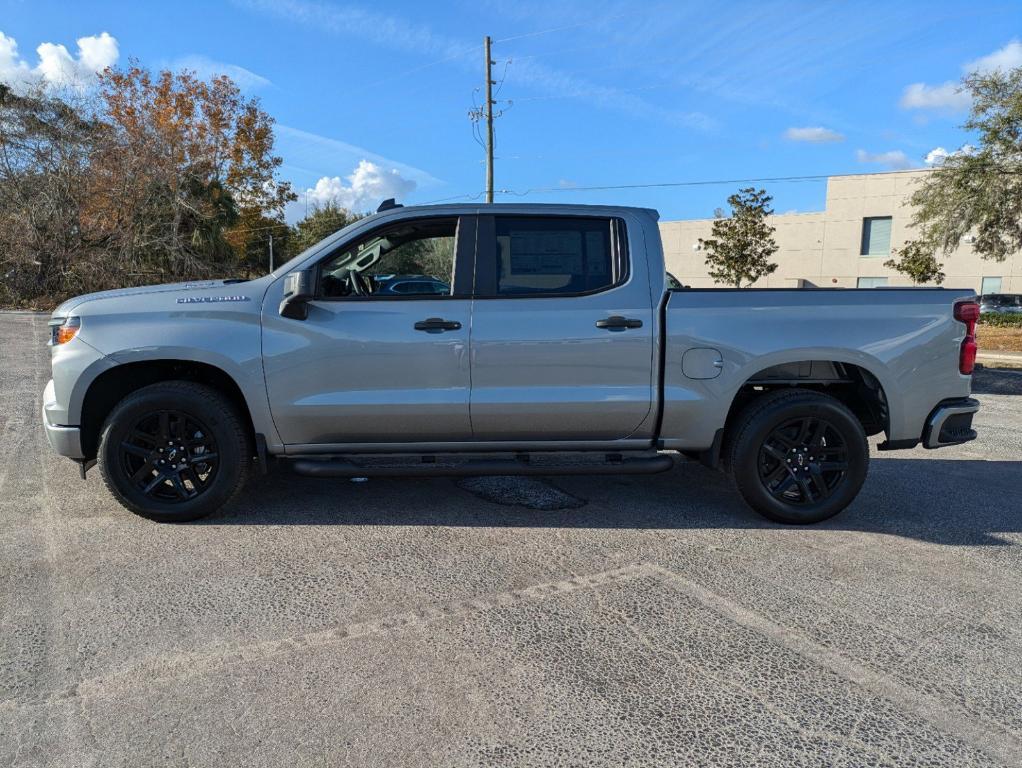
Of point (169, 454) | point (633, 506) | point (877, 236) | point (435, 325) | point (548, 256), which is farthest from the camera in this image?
point (877, 236)

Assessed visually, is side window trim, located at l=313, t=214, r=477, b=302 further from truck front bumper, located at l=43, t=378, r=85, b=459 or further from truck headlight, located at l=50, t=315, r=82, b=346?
truck front bumper, located at l=43, t=378, r=85, b=459

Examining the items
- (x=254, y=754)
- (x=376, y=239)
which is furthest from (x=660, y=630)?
(x=376, y=239)

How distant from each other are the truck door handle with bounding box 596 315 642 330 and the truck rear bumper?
1977 millimetres

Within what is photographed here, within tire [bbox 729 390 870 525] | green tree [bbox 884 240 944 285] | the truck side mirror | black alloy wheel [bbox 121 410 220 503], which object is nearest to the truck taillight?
tire [bbox 729 390 870 525]

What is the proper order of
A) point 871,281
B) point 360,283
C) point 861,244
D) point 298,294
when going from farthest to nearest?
point 861,244
point 871,281
point 360,283
point 298,294

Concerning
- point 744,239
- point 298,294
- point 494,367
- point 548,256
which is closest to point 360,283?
point 298,294

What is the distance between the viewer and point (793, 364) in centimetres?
468

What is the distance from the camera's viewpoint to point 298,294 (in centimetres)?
421

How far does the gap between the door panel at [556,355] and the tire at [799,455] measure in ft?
2.32

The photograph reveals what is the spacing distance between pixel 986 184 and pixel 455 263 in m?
20.2

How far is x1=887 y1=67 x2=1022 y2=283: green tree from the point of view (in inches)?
739

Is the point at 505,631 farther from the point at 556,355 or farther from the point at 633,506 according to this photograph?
the point at 633,506

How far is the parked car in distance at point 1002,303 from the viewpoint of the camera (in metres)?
31.9

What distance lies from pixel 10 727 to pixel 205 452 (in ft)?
7.15
